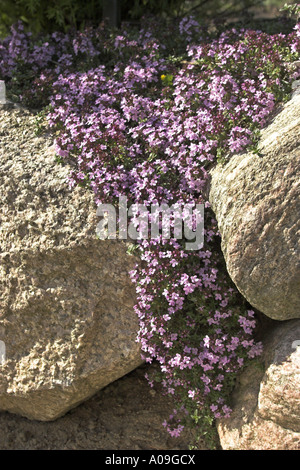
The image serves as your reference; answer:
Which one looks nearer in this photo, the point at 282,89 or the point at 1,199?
the point at 282,89

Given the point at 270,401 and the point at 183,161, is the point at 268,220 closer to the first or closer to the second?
the point at 183,161

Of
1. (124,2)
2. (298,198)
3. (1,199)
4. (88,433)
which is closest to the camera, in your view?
(298,198)

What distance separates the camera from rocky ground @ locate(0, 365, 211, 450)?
10.6 feet

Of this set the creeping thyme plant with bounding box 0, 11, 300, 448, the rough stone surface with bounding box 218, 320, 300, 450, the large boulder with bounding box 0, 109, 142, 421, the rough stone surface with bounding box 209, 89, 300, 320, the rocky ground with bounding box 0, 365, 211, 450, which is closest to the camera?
the rough stone surface with bounding box 209, 89, 300, 320

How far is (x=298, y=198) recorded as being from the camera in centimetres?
246

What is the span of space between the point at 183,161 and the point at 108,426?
5.84ft

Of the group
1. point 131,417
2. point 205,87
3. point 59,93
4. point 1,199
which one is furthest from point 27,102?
point 131,417

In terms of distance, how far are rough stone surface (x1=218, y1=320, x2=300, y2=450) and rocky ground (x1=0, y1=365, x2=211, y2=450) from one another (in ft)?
1.20

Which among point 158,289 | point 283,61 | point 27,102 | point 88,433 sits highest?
point 283,61

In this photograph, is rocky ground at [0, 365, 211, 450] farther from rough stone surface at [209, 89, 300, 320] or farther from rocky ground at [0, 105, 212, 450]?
rough stone surface at [209, 89, 300, 320]

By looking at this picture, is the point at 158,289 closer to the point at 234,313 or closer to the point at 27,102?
the point at 234,313

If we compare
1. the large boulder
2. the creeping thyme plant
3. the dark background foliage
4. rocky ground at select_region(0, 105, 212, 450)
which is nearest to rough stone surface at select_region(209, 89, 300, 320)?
the creeping thyme plant

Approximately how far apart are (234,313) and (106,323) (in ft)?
2.42

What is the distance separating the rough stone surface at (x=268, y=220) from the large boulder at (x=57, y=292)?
2.11 ft
